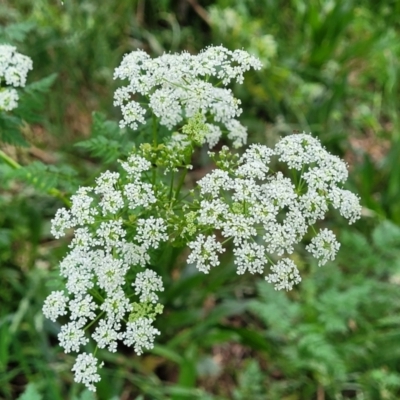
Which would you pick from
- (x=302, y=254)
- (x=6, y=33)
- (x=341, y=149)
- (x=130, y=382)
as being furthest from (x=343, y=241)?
(x=6, y=33)

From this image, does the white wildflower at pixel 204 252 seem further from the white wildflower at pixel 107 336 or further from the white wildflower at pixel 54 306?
the white wildflower at pixel 54 306

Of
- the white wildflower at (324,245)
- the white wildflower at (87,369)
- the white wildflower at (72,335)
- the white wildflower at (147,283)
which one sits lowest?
the white wildflower at (87,369)

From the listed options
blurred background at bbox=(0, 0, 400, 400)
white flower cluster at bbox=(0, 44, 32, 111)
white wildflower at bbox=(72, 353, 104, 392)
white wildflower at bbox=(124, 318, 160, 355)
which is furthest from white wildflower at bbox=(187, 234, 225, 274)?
white flower cluster at bbox=(0, 44, 32, 111)

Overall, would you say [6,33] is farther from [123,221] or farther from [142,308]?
[142,308]

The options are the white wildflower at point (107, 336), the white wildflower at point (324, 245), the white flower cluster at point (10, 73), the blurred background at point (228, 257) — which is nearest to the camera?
the white wildflower at point (107, 336)

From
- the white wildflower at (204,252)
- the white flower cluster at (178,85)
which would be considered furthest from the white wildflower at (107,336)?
the white flower cluster at (178,85)

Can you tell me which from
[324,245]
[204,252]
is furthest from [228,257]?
[204,252]

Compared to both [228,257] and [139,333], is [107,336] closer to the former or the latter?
[139,333]
